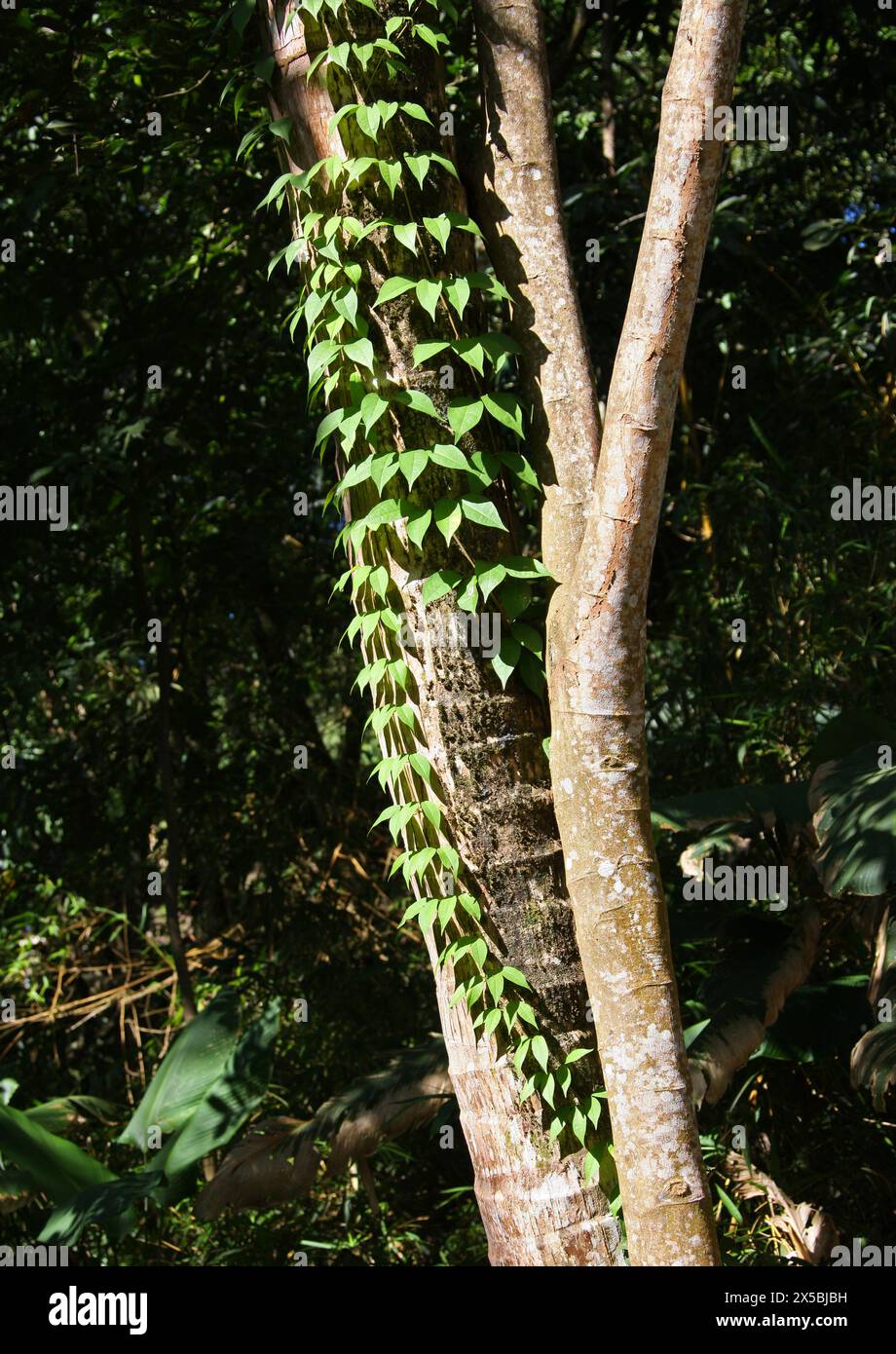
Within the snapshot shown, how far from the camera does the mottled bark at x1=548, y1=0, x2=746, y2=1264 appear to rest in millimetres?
2227

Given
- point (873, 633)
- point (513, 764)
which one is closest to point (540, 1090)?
point (513, 764)

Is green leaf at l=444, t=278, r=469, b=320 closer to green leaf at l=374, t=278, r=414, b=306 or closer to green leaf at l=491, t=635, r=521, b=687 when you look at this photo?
green leaf at l=374, t=278, r=414, b=306

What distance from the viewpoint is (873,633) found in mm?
4492

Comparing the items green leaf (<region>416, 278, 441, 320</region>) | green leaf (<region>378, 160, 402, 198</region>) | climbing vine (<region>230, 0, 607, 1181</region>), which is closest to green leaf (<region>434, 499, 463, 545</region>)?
climbing vine (<region>230, 0, 607, 1181</region>)

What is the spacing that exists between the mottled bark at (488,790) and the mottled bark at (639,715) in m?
0.16

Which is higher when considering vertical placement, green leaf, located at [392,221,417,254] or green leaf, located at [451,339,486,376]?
green leaf, located at [392,221,417,254]

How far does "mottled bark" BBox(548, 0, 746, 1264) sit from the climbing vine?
20 centimetres

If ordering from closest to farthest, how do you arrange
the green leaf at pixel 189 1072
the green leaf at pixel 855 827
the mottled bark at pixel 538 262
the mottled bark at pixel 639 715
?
the mottled bark at pixel 639 715 < the mottled bark at pixel 538 262 < the green leaf at pixel 855 827 < the green leaf at pixel 189 1072

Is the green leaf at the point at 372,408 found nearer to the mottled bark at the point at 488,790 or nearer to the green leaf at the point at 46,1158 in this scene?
the mottled bark at the point at 488,790

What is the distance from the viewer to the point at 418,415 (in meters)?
2.45

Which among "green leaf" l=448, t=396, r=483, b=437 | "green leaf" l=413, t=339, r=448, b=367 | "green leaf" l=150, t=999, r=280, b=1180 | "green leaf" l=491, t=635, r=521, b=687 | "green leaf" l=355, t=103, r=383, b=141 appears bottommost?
"green leaf" l=150, t=999, r=280, b=1180

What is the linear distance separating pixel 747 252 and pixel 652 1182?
13.2ft

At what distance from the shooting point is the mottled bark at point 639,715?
2.23m

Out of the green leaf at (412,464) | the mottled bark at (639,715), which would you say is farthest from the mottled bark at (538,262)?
the green leaf at (412,464)
